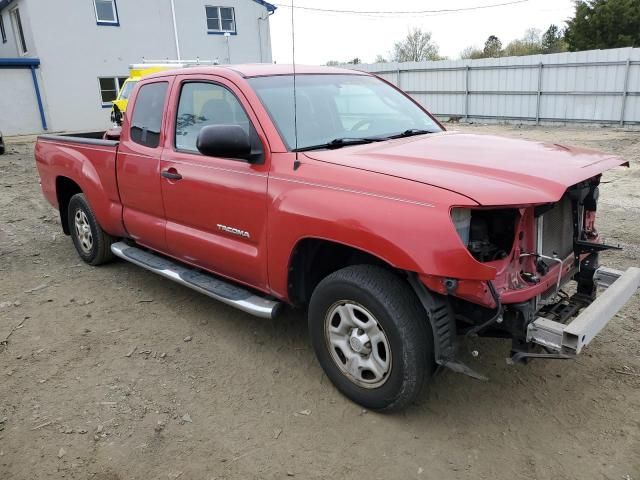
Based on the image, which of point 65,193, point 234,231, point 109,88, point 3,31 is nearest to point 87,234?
point 65,193

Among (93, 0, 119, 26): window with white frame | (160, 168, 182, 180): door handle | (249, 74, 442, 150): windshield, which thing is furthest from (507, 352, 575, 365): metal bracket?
(93, 0, 119, 26): window with white frame

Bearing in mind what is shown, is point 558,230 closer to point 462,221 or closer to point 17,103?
point 462,221

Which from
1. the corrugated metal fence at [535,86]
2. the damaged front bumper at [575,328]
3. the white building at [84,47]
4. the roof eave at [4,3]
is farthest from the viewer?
the roof eave at [4,3]

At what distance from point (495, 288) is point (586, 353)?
1547 millimetres

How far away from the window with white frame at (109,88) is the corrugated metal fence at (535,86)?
37.8ft

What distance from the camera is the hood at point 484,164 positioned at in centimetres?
262

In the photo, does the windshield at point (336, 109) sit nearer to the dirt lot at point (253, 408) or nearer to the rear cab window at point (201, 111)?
the rear cab window at point (201, 111)

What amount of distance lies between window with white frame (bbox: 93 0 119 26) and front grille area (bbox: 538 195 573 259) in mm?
23360

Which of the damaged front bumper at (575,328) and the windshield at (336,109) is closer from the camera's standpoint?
the damaged front bumper at (575,328)

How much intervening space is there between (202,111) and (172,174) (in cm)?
52

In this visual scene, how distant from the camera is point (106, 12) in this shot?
2253cm

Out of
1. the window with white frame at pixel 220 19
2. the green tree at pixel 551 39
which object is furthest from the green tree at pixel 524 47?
the window with white frame at pixel 220 19

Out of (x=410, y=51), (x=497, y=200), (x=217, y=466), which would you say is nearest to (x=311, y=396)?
(x=217, y=466)

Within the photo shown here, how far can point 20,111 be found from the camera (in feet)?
72.3
